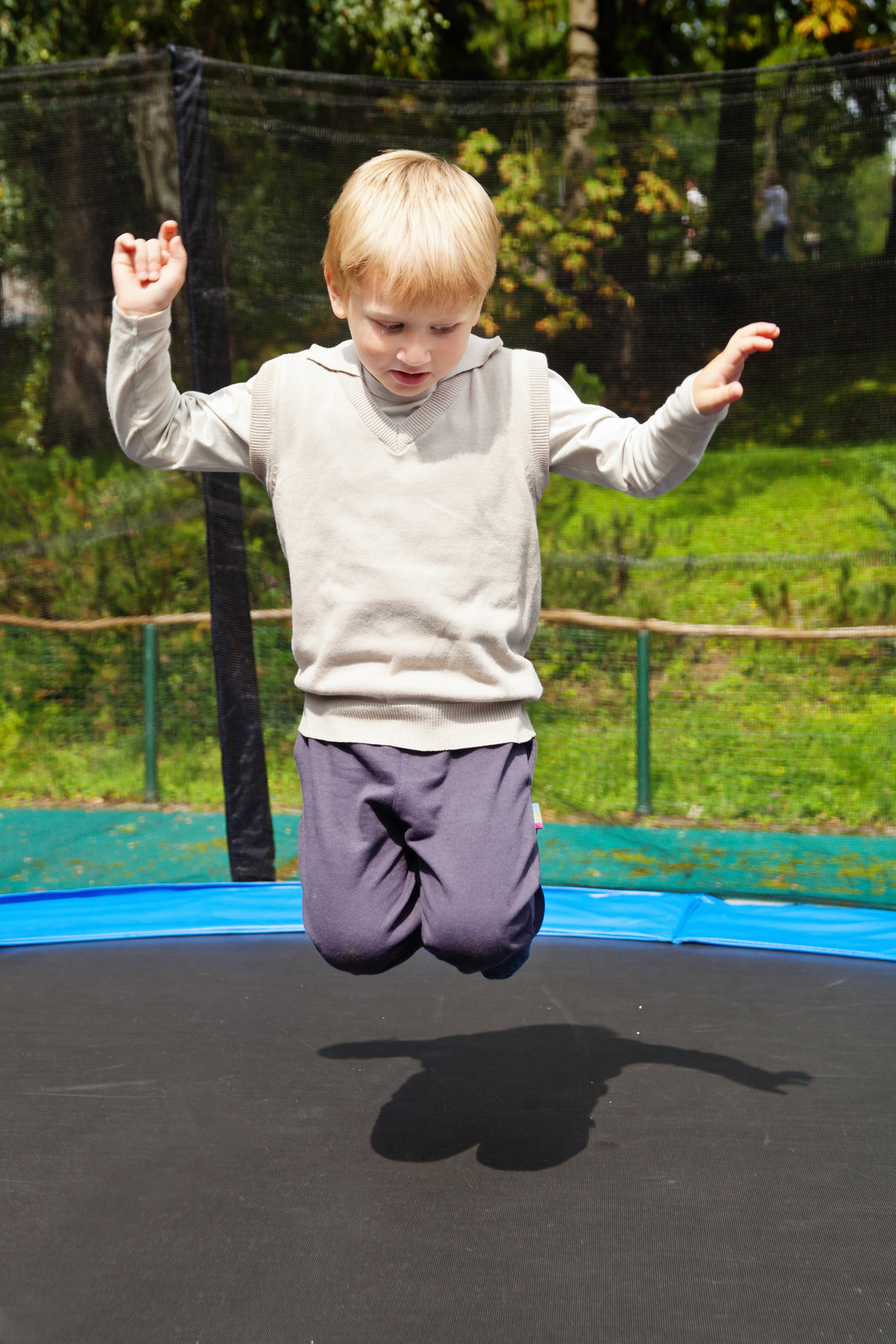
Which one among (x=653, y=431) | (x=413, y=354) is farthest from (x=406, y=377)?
(x=653, y=431)

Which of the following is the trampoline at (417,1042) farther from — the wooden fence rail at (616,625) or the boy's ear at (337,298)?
the boy's ear at (337,298)

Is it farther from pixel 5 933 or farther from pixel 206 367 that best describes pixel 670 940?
pixel 206 367

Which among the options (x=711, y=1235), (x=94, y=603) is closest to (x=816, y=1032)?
(x=711, y=1235)

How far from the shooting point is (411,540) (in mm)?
1539

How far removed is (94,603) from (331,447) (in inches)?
65.7

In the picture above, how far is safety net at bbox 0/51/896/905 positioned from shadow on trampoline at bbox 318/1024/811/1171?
883 millimetres

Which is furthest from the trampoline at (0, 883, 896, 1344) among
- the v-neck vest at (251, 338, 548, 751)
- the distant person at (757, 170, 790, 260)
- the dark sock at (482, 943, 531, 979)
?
the distant person at (757, 170, 790, 260)

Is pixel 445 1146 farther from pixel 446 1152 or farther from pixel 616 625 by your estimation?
pixel 616 625

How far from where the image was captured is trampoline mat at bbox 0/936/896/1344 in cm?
143

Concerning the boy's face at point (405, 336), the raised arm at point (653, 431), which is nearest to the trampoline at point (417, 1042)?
the raised arm at point (653, 431)

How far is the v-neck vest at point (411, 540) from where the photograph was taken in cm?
154

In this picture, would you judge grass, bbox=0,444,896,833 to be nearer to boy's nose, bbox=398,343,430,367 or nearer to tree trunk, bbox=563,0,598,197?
tree trunk, bbox=563,0,598,197

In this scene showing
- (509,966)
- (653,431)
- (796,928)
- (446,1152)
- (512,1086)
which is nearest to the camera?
(653,431)

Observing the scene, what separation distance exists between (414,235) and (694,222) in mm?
1675
